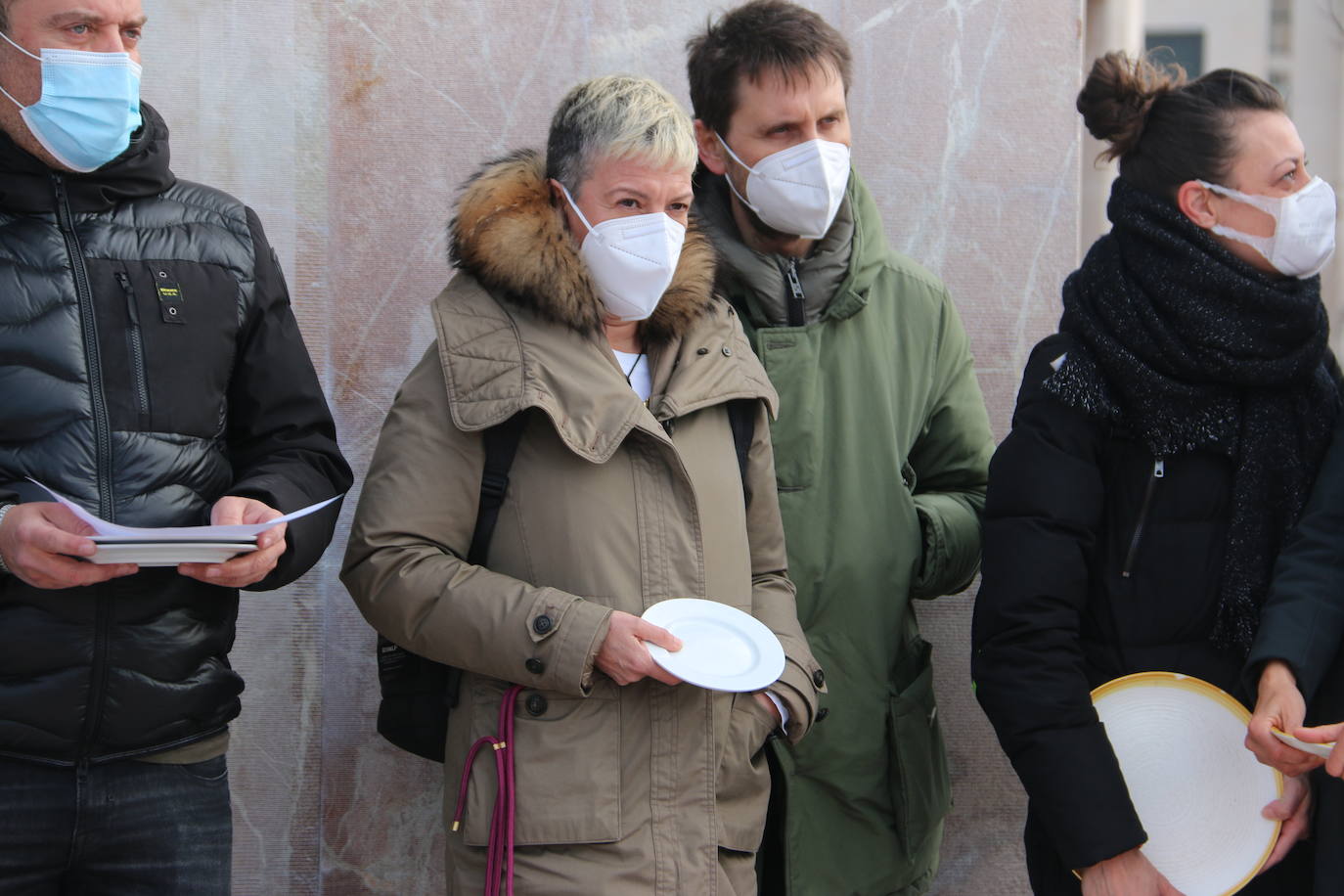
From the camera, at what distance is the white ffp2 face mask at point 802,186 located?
10.7 feet

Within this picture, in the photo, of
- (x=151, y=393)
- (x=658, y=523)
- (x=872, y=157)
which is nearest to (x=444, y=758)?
(x=658, y=523)

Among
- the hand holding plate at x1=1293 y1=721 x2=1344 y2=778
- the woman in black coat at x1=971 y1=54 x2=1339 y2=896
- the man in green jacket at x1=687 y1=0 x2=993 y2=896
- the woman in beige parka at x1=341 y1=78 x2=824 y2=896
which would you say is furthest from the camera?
the man in green jacket at x1=687 y1=0 x2=993 y2=896

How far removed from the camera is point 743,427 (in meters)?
2.96

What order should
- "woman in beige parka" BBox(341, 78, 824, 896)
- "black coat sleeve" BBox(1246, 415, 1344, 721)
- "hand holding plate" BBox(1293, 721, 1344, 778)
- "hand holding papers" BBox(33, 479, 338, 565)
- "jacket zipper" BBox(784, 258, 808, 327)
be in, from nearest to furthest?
"hand holding papers" BBox(33, 479, 338, 565) < "hand holding plate" BBox(1293, 721, 1344, 778) < "woman in beige parka" BBox(341, 78, 824, 896) < "black coat sleeve" BBox(1246, 415, 1344, 721) < "jacket zipper" BBox(784, 258, 808, 327)

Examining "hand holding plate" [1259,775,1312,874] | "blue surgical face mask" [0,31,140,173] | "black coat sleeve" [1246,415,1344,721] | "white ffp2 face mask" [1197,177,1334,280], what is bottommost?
"hand holding plate" [1259,775,1312,874]

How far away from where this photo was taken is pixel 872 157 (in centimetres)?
402

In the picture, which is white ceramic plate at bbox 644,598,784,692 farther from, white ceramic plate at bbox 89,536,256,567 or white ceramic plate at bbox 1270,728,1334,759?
white ceramic plate at bbox 1270,728,1334,759

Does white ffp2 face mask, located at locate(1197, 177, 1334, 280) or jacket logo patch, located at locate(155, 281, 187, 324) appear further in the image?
white ffp2 face mask, located at locate(1197, 177, 1334, 280)

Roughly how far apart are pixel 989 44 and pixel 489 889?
2691 millimetres

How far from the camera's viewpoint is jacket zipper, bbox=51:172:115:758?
2535 millimetres

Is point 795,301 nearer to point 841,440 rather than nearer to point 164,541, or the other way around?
point 841,440

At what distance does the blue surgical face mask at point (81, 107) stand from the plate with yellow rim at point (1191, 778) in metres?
2.16

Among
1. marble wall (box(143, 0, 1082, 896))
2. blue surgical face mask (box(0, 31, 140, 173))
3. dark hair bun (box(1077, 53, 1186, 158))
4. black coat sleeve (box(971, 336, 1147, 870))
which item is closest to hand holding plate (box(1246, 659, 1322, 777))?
black coat sleeve (box(971, 336, 1147, 870))

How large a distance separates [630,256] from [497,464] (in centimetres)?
50
